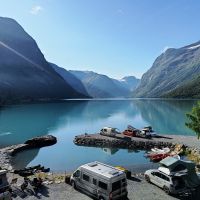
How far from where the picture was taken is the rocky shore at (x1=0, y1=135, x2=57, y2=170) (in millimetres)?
48056

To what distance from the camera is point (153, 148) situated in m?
57.2

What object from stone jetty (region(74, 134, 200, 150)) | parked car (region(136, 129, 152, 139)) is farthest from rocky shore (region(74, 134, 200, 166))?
parked car (region(136, 129, 152, 139))

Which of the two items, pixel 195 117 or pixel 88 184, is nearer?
pixel 88 184

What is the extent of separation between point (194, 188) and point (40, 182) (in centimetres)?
1488

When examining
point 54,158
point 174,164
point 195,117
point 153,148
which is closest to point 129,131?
→ point 153,148

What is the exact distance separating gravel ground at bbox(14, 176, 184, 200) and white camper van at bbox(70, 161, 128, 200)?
1357 mm

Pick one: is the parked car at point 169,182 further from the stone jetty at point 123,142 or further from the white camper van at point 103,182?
the stone jetty at point 123,142

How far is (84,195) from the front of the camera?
1062 inches

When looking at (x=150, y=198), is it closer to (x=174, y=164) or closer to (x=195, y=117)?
(x=174, y=164)

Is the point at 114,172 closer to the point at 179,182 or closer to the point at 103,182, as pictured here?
the point at 103,182

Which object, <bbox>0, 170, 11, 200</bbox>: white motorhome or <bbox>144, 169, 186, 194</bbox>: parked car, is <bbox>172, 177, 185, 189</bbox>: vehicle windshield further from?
<bbox>0, 170, 11, 200</bbox>: white motorhome

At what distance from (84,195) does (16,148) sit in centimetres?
3608

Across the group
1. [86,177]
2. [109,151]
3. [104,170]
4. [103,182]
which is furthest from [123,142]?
A: [103,182]

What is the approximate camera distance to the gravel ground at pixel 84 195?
87.3 feet
